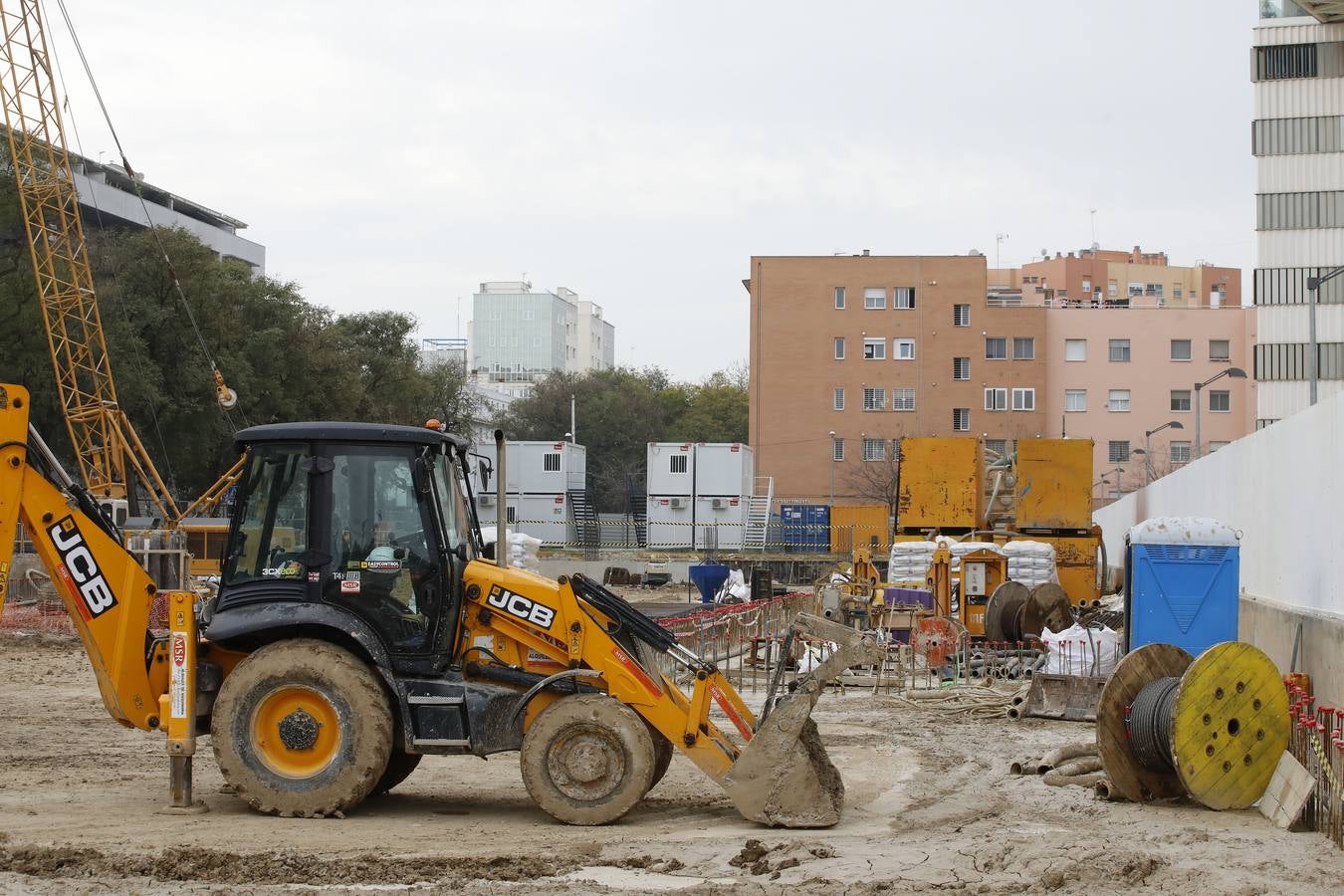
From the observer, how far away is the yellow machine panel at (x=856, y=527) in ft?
198

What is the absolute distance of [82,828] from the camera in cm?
1012

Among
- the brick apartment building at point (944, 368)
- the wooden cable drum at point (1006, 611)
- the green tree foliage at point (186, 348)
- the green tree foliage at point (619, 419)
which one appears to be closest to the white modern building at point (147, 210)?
the green tree foliage at point (186, 348)

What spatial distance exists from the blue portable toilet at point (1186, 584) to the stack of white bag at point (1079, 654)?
2035mm

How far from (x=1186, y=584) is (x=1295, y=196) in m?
43.9

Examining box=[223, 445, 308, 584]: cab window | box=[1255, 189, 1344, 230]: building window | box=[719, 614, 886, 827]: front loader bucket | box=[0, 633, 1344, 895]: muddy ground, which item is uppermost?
box=[1255, 189, 1344, 230]: building window

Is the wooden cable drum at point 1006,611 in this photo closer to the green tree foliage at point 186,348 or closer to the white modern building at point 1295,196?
the green tree foliage at point 186,348

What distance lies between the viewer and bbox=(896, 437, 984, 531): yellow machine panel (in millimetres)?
28703

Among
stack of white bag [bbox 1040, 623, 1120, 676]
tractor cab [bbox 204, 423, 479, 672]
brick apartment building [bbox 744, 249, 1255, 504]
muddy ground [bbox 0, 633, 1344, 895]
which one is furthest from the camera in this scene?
brick apartment building [bbox 744, 249, 1255, 504]

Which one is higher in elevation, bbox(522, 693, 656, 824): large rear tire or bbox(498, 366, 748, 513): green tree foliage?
bbox(498, 366, 748, 513): green tree foliage

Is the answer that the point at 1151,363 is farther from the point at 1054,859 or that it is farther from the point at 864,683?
the point at 1054,859

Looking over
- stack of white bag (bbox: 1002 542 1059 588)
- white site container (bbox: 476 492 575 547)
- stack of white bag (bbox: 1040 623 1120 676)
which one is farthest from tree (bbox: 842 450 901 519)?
stack of white bag (bbox: 1040 623 1120 676)

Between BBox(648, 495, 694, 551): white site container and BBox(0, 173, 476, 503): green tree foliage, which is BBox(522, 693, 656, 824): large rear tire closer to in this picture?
BBox(0, 173, 476, 503): green tree foliage

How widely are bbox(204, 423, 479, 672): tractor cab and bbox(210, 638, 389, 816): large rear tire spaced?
0.28 m

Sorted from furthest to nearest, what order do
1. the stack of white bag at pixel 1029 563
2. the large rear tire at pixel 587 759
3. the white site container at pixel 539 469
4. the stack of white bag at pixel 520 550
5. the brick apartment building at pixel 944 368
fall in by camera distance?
the brick apartment building at pixel 944 368 → the white site container at pixel 539 469 → the stack of white bag at pixel 520 550 → the stack of white bag at pixel 1029 563 → the large rear tire at pixel 587 759
